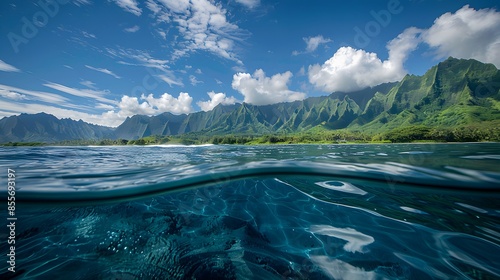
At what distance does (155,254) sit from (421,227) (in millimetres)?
7087

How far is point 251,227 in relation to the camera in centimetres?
596

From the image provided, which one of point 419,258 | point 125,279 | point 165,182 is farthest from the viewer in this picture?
point 165,182

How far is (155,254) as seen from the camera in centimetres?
447

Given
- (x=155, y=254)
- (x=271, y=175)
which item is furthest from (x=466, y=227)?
(x=155, y=254)

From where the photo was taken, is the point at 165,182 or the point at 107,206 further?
the point at 165,182

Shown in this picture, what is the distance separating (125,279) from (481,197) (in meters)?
12.5

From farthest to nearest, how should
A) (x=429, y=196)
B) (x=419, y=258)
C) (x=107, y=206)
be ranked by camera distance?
(x=429, y=196), (x=107, y=206), (x=419, y=258)

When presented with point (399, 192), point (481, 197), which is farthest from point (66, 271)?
point (481, 197)

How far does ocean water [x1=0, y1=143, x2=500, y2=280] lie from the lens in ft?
13.2

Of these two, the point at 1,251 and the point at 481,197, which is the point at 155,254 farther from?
the point at 481,197

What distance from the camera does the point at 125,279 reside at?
3672mm

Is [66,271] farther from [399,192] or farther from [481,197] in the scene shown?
[481,197]

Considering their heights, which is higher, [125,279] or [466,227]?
[466,227]

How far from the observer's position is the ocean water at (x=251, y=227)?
159 inches
